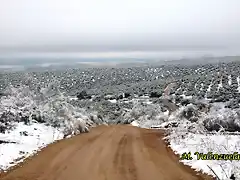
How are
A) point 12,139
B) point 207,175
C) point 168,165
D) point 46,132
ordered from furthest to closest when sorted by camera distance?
point 46,132, point 12,139, point 168,165, point 207,175

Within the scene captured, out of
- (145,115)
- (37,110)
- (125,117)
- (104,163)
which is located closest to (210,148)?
(104,163)

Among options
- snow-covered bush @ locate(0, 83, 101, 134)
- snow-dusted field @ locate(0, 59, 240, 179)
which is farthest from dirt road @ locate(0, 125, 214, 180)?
snow-covered bush @ locate(0, 83, 101, 134)

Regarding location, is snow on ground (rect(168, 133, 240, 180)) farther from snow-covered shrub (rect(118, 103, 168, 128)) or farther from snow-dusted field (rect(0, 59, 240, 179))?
snow-covered shrub (rect(118, 103, 168, 128))

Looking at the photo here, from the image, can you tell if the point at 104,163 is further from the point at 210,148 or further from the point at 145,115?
the point at 145,115

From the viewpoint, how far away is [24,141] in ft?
58.8

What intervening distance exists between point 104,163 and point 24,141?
5440mm

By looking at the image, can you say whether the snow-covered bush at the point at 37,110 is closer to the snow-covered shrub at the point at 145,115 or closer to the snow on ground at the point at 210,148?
the snow on ground at the point at 210,148

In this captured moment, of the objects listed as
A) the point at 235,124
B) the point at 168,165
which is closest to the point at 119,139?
the point at 235,124

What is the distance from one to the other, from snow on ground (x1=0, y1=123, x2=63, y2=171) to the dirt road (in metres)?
0.51

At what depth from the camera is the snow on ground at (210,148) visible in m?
11.5

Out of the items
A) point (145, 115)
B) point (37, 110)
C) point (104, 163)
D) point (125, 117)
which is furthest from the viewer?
point (125, 117)

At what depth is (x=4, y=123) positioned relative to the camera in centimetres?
1986

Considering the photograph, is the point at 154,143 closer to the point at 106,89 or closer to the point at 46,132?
the point at 46,132

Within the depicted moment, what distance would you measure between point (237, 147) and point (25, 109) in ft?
44.2
